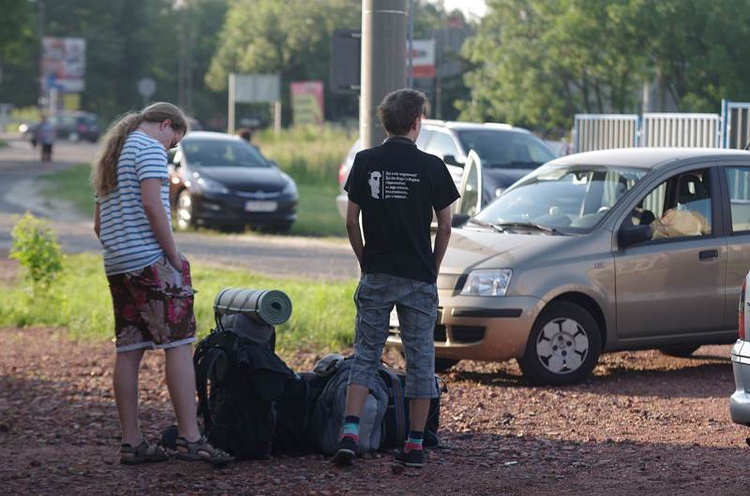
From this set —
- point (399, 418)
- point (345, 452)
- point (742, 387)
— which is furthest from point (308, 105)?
point (742, 387)

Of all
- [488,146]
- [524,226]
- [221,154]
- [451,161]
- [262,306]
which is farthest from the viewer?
[221,154]

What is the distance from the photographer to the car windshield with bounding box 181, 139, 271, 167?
23500mm

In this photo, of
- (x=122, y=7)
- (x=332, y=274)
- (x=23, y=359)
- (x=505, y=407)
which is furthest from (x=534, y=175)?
(x=122, y=7)

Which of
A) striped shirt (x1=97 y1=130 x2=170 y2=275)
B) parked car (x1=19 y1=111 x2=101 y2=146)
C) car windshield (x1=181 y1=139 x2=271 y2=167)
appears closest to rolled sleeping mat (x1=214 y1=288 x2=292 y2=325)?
striped shirt (x1=97 y1=130 x2=170 y2=275)

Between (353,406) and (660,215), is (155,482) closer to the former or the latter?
(353,406)

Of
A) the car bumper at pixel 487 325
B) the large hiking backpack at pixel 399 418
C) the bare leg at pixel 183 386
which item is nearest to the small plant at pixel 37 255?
the car bumper at pixel 487 325

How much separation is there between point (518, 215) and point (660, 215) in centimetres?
101

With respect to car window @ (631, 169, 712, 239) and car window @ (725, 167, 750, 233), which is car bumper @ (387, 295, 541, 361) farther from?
car window @ (725, 167, 750, 233)

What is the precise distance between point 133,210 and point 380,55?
4.24m

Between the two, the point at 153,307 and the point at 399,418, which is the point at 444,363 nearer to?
the point at 399,418

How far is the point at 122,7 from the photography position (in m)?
106

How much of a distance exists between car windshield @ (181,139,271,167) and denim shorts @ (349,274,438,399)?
16.5m

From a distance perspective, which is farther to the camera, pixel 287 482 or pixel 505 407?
pixel 505 407

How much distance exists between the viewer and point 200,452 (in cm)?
682
